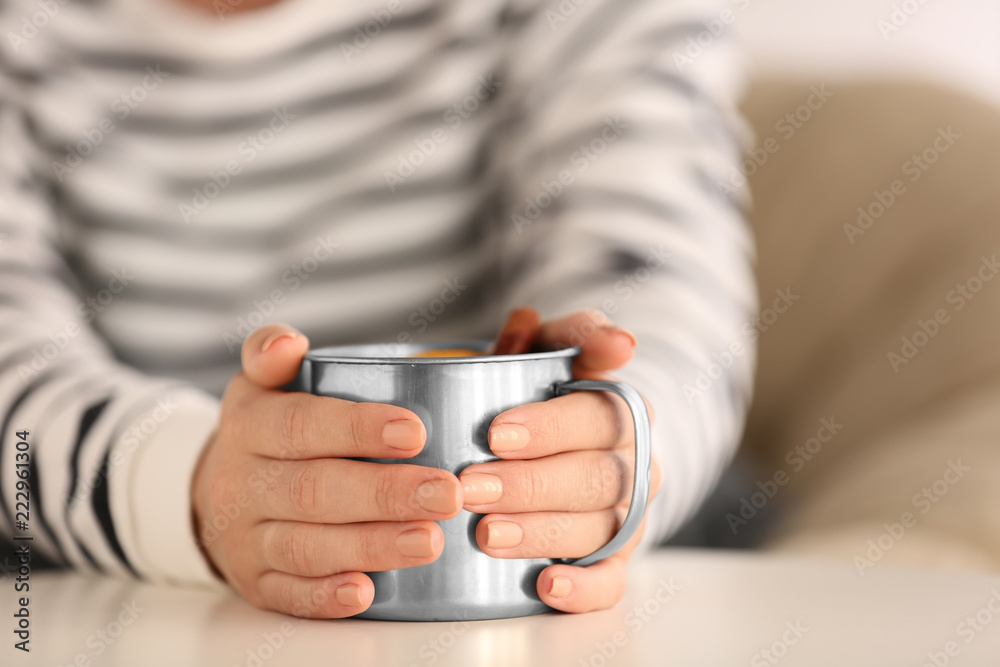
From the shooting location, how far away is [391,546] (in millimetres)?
399

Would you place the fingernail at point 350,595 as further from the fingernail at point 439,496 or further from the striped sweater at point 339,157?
the striped sweater at point 339,157

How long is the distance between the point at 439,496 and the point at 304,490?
80mm

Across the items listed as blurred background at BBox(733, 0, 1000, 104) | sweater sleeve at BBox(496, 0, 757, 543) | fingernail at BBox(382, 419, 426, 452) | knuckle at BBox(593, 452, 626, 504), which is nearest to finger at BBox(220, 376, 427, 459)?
fingernail at BBox(382, 419, 426, 452)

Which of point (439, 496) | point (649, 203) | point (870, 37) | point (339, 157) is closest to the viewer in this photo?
point (439, 496)


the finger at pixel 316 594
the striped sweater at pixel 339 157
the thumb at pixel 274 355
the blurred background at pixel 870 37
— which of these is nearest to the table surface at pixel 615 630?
the finger at pixel 316 594

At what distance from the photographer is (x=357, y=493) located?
1.35 ft

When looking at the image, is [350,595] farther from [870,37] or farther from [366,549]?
[870,37]

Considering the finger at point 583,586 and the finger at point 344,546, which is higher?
the finger at point 344,546

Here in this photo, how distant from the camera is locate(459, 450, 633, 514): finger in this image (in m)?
0.40

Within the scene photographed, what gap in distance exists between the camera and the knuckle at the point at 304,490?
43 centimetres

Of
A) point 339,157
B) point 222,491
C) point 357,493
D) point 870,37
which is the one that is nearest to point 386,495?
point 357,493

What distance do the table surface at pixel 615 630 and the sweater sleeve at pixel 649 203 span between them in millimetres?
128

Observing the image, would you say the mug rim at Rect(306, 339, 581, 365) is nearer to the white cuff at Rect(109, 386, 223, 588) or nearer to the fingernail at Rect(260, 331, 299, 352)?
the fingernail at Rect(260, 331, 299, 352)

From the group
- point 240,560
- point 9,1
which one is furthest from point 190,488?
point 9,1
